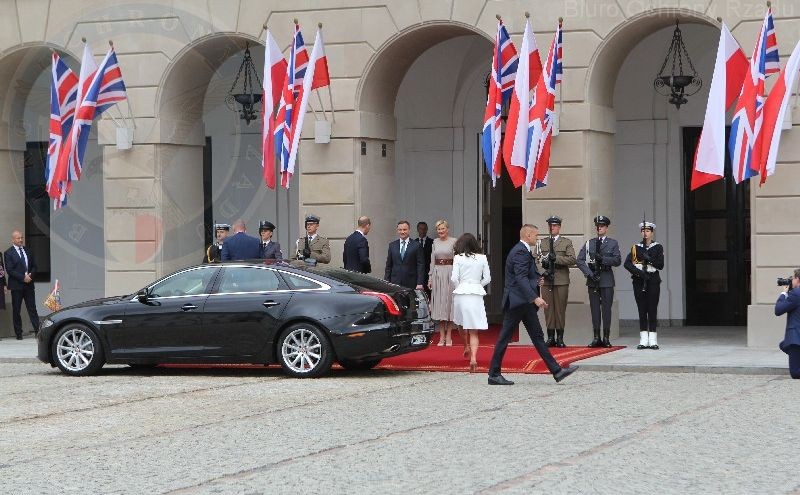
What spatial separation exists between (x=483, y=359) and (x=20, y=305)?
30.3ft

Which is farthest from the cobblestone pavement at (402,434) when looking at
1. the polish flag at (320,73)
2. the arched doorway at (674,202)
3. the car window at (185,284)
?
the arched doorway at (674,202)

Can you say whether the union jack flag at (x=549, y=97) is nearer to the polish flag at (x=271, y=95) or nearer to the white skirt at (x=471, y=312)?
the white skirt at (x=471, y=312)

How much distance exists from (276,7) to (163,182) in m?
3.39

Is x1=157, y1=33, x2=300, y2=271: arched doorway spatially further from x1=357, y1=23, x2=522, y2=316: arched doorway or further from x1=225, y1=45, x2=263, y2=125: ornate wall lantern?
x1=357, y1=23, x2=522, y2=316: arched doorway

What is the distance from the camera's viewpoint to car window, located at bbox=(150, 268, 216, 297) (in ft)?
58.5

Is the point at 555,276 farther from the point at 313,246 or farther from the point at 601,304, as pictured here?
the point at 313,246

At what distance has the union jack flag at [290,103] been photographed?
21.5m

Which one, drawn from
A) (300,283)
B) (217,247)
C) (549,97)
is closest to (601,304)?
(549,97)

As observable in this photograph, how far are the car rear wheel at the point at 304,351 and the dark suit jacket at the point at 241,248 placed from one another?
14.6 ft

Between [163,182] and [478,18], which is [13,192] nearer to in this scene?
[163,182]

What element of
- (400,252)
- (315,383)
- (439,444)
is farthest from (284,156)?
(439,444)

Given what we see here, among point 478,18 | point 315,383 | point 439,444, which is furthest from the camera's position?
point 478,18

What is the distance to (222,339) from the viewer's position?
1742 centimetres

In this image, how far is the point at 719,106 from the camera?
19.7 m
